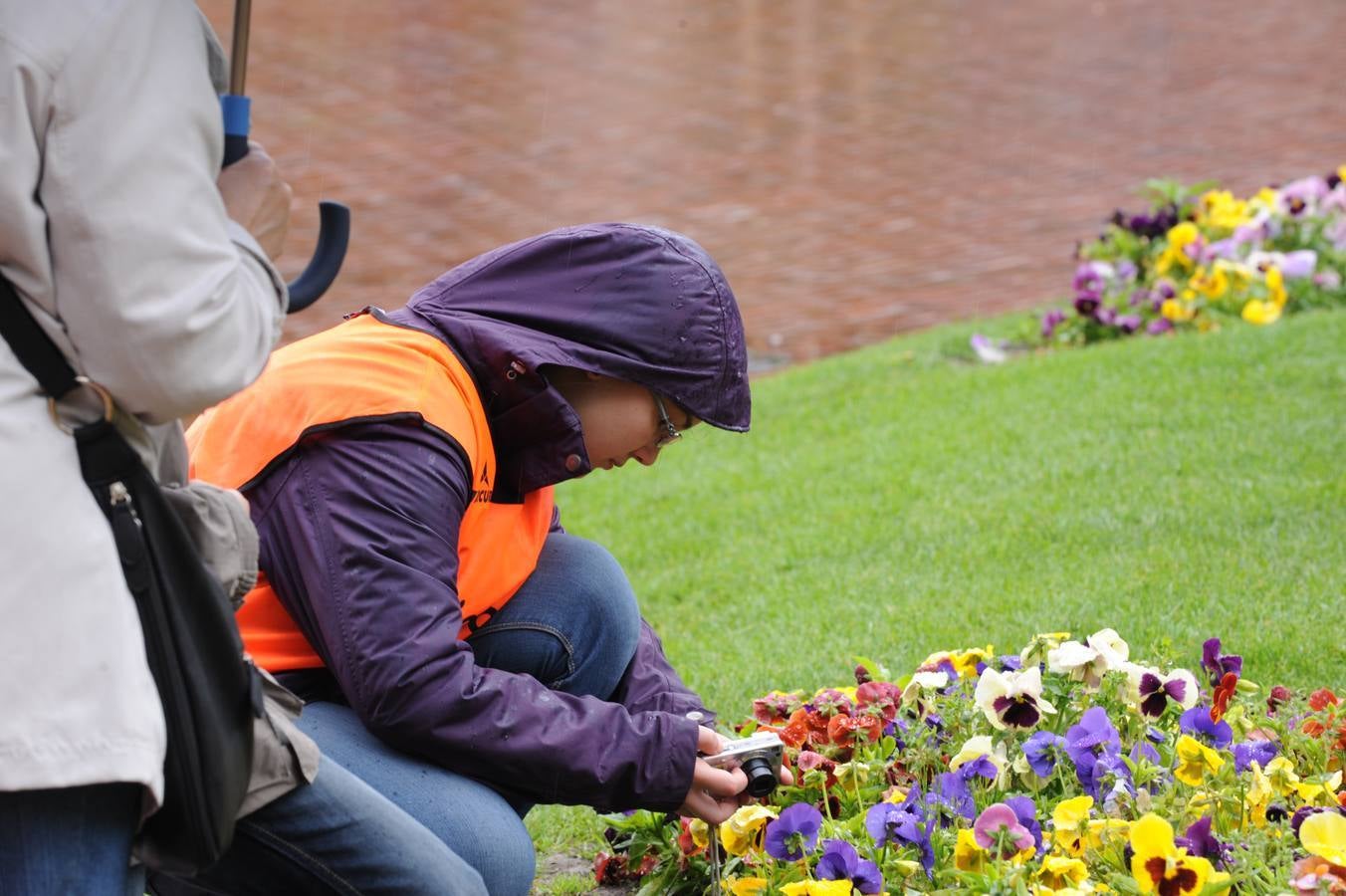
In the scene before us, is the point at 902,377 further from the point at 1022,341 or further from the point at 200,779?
the point at 200,779

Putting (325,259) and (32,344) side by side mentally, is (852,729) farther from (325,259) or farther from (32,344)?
(32,344)

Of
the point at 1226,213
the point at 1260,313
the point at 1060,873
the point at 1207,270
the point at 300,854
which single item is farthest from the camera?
the point at 1226,213

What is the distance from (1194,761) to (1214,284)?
403cm

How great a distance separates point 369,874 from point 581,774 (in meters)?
0.35

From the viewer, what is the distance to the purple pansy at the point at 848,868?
2100 millimetres

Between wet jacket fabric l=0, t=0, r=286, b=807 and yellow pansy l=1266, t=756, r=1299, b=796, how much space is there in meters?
1.54

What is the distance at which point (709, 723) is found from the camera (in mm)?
2535

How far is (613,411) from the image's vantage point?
2.17 meters

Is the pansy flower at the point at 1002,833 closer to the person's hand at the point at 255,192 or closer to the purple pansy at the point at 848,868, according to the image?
the purple pansy at the point at 848,868

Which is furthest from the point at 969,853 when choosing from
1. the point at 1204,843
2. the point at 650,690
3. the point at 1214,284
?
the point at 1214,284

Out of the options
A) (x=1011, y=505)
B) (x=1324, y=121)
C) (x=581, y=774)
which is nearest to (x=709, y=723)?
(x=581, y=774)

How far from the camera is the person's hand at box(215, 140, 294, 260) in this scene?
147 centimetres

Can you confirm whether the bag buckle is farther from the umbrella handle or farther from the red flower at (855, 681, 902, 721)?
the red flower at (855, 681, 902, 721)

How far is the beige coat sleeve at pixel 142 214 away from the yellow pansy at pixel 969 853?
1179 millimetres
